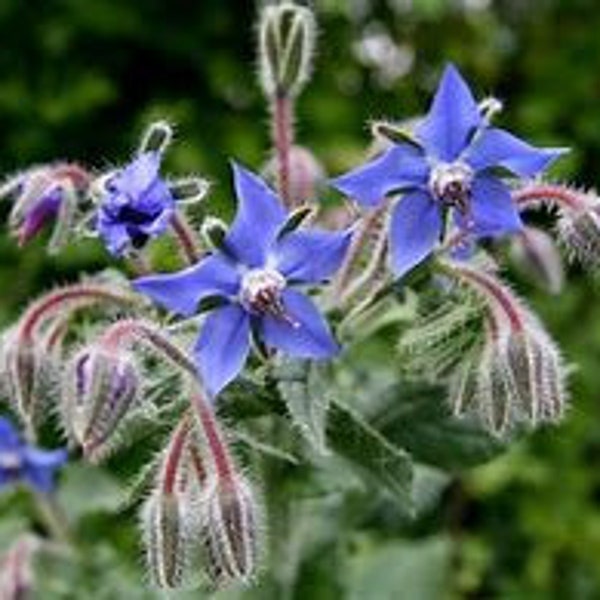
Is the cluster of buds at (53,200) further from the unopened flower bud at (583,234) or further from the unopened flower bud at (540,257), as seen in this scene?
the unopened flower bud at (540,257)

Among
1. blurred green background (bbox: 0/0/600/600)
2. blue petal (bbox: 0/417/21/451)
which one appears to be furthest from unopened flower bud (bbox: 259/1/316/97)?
blurred green background (bbox: 0/0/600/600)

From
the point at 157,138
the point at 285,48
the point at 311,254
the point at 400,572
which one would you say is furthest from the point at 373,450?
the point at 400,572

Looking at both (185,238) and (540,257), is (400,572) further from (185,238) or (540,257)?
(185,238)

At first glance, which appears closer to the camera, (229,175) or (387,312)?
(387,312)

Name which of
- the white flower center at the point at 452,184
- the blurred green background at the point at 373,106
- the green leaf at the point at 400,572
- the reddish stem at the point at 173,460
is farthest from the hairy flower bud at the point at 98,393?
the blurred green background at the point at 373,106

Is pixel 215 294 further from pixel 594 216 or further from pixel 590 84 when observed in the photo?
pixel 590 84

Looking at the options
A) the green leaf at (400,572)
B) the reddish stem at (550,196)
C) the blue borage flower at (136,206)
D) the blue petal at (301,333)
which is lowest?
the green leaf at (400,572)

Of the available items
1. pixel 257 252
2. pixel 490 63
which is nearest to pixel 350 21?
pixel 490 63
